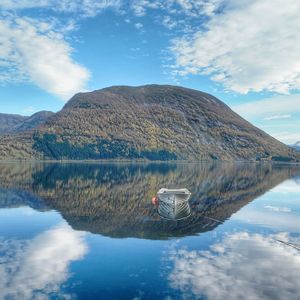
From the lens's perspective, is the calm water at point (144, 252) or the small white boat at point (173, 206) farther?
the small white boat at point (173, 206)

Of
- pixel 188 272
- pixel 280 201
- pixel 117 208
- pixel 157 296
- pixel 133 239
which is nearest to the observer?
pixel 157 296

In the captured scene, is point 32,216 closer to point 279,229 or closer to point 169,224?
point 169,224

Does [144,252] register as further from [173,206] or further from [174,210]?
[173,206]

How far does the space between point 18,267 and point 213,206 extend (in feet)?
135

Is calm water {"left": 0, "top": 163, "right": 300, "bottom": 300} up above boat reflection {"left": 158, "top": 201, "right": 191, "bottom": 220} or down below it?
below

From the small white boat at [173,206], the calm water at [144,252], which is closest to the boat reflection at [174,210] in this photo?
the small white boat at [173,206]

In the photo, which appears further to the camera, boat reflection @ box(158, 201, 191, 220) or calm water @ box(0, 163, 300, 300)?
boat reflection @ box(158, 201, 191, 220)

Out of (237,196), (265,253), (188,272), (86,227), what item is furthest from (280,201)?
(188,272)

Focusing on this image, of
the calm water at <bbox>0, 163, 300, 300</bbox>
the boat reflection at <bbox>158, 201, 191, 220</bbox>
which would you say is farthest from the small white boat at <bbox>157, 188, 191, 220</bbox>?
the calm water at <bbox>0, 163, 300, 300</bbox>

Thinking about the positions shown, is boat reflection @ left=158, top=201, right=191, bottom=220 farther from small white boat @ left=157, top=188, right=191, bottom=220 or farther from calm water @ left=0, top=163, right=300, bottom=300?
calm water @ left=0, top=163, right=300, bottom=300

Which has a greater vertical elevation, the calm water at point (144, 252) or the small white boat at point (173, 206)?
A: the small white boat at point (173, 206)

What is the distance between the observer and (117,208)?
56625 mm

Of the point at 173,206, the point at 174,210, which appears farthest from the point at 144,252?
the point at 173,206

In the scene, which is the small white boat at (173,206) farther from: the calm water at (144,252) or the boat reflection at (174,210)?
the calm water at (144,252)
